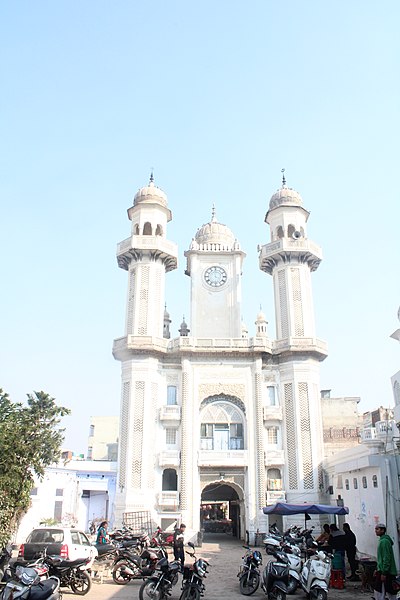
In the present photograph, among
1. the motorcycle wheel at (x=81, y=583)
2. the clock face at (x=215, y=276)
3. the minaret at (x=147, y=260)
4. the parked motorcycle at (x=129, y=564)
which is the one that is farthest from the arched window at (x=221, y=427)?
the motorcycle wheel at (x=81, y=583)

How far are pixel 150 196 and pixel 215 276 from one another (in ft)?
22.8

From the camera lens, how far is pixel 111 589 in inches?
500

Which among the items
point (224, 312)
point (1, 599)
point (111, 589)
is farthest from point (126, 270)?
point (1, 599)

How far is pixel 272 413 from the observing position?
1182 inches

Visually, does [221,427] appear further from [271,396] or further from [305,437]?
[305,437]

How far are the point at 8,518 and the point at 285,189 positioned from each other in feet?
89.1

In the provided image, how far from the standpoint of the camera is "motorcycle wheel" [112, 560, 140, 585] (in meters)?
13.5

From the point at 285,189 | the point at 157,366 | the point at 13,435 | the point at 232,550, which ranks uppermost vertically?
the point at 285,189

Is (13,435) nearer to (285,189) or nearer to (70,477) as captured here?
(70,477)

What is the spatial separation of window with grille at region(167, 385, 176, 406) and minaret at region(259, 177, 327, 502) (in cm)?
629

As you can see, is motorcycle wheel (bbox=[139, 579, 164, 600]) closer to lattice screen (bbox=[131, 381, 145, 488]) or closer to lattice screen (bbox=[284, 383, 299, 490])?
lattice screen (bbox=[131, 381, 145, 488])

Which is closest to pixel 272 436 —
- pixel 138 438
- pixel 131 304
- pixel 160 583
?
pixel 138 438

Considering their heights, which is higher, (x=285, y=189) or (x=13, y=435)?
(x=285, y=189)

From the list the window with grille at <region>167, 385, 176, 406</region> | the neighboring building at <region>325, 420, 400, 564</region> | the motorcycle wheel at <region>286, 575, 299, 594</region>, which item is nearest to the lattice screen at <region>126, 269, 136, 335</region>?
the window with grille at <region>167, 385, 176, 406</region>
